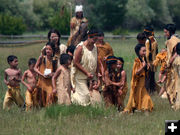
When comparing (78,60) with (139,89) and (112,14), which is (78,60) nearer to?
(139,89)

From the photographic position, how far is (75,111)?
10500 millimetres

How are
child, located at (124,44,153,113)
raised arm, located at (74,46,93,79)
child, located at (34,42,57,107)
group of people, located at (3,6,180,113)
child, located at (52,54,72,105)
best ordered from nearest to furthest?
raised arm, located at (74,46,93,79) → group of people, located at (3,6,180,113) → child, located at (124,44,153,113) → child, located at (52,54,72,105) → child, located at (34,42,57,107)

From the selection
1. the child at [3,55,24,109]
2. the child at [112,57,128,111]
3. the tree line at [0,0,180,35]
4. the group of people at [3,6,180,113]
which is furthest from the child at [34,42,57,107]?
the tree line at [0,0,180,35]

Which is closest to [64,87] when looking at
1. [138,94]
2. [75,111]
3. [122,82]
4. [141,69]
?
[75,111]

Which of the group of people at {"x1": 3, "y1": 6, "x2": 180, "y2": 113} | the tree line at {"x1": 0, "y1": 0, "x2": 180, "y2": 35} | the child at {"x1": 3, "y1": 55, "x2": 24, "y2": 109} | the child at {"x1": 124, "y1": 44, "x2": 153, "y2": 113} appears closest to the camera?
the group of people at {"x1": 3, "y1": 6, "x2": 180, "y2": 113}

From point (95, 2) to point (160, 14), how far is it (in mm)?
10353

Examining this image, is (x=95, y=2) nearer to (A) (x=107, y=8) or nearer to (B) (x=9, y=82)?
(A) (x=107, y=8)

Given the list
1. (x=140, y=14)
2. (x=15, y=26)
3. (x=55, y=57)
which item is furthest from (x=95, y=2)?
(x=55, y=57)

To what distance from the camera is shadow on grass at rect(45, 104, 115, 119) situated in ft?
33.9

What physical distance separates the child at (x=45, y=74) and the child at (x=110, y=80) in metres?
1.22

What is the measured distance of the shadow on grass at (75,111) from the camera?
10.3m

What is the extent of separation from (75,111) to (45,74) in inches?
61.7

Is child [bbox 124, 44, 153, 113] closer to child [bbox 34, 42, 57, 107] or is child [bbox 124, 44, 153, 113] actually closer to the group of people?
the group of people

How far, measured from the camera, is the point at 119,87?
1154 centimetres
